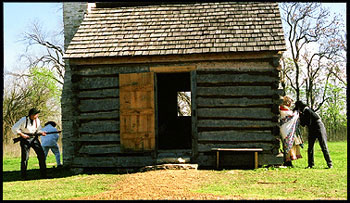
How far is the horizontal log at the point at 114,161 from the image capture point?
11.1 metres

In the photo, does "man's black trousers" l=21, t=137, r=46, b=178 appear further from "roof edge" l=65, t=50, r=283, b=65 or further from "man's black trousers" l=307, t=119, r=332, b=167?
"man's black trousers" l=307, t=119, r=332, b=167

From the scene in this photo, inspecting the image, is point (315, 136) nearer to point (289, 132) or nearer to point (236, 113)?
point (289, 132)

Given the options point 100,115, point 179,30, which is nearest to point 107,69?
point 100,115

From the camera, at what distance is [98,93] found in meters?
11.5

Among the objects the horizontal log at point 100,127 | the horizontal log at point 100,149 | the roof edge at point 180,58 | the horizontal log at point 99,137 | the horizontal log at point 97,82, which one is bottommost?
the horizontal log at point 100,149

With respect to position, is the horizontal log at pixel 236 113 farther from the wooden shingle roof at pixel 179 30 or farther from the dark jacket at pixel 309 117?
the wooden shingle roof at pixel 179 30

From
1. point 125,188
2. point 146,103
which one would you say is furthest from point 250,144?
point 125,188

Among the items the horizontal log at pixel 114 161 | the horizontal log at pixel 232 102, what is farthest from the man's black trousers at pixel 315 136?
the horizontal log at pixel 114 161

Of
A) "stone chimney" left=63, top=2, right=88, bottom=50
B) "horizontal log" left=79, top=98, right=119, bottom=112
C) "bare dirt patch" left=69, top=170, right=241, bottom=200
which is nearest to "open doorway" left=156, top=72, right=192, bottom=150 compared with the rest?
"horizontal log" left=79, top=98, right=119, bottom=112

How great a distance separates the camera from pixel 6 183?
1035 cm

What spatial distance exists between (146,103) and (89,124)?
174cm

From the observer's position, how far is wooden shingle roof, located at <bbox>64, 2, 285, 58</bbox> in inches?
439

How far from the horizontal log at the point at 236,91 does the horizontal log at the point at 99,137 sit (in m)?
2.57

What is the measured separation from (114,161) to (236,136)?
11.1 ft
